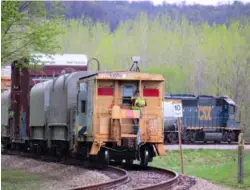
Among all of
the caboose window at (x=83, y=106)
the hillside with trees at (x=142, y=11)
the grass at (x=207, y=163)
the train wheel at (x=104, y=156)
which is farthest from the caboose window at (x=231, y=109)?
the hillside with trees at (x=142, y=11)

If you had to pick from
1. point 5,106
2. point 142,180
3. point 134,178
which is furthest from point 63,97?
point 5,106

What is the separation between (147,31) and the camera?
72125 mm

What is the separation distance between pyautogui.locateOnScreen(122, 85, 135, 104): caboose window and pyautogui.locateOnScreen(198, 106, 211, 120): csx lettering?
23509mm

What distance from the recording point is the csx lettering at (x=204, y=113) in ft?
133

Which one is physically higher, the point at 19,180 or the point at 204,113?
the point at 204,113

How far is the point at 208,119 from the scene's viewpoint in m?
40.9

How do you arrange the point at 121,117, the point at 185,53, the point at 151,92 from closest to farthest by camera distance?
1. the point at 121,117
2. the point at 151,92
3. the point at 185,53

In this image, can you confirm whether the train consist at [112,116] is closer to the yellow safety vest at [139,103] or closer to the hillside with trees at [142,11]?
the yellow safety vest at [139,103]

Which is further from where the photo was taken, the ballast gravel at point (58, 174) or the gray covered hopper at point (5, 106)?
the gray covered hopper at point (5, 106)

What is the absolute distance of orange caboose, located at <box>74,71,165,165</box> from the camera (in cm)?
1684

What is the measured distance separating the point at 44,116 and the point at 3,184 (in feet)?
28.0

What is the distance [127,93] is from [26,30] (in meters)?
4.28

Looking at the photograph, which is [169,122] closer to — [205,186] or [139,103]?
[139,103]

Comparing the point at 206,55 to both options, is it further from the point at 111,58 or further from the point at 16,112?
the point at 16,112
